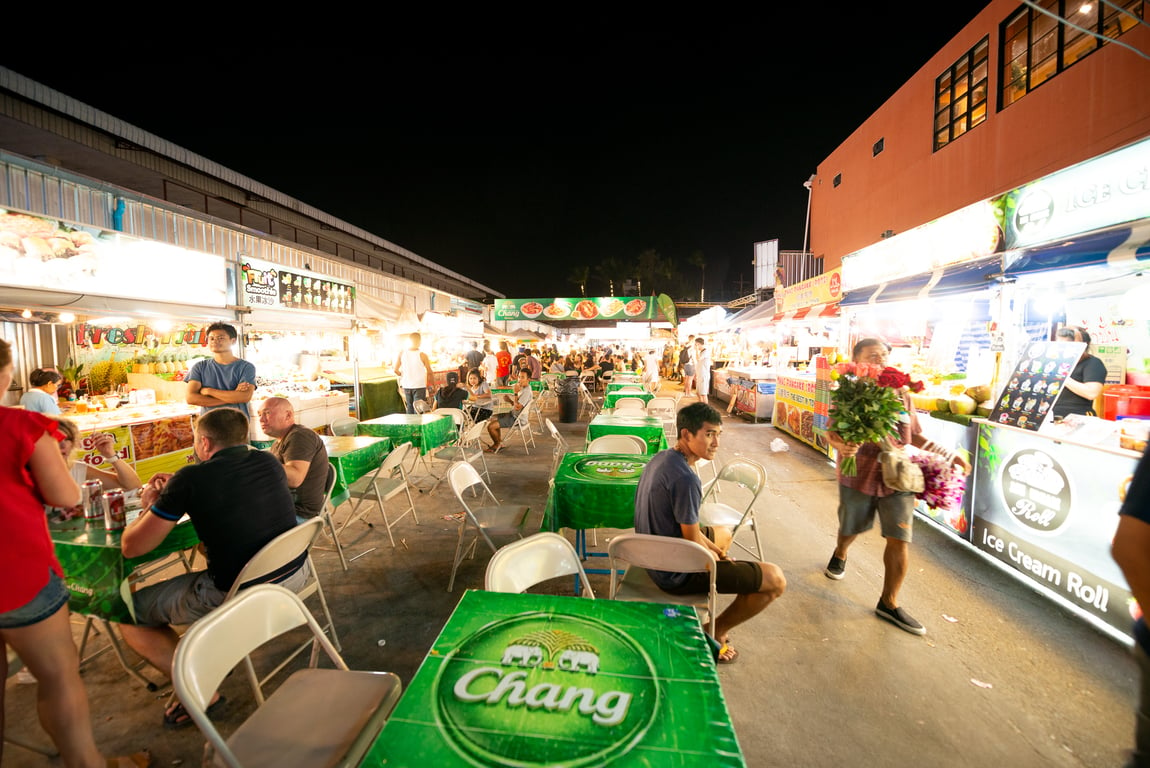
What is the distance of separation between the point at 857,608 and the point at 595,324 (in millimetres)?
23891

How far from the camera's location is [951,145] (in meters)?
11.4

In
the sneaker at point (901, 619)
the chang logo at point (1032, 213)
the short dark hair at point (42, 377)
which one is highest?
the chang logo at point (1032, 213)

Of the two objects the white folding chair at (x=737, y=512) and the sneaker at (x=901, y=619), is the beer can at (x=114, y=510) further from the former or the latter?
the sneaker at (x=901, y=619)

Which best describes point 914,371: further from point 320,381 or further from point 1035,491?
point 320,381

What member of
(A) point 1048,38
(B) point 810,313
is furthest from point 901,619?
(A) point 1048,38

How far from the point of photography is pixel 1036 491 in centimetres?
342

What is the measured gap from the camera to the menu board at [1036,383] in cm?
348

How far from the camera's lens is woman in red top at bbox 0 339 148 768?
1.72 m

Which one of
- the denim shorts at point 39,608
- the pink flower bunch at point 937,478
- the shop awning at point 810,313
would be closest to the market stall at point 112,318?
the denim shorts at point 39,608

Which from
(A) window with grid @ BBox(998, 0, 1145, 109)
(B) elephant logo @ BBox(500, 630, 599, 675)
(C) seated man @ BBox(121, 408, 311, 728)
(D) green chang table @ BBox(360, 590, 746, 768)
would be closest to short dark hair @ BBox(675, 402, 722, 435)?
(D) green chang table @ BBox(360, 590, 746, 768)

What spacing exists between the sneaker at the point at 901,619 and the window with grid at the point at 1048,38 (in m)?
9.43

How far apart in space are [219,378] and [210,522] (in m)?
2.77

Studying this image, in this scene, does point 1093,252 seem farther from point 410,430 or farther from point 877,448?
point 410,430

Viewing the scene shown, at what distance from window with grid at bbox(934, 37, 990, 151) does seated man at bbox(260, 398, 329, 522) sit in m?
14.5
